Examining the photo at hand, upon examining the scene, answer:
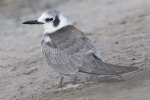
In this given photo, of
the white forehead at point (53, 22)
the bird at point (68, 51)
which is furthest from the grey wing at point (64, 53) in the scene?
the white forehead at point (53, 22)

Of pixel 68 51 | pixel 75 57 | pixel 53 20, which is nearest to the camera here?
pixel 75 57

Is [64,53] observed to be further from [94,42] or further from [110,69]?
[94,42]

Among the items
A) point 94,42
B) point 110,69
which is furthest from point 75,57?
point 94,42

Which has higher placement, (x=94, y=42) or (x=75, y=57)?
(x=94, y=42)

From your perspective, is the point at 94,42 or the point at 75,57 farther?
the point at 94,42

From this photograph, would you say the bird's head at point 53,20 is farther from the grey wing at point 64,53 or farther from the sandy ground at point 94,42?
the sandy ground at point 94,42

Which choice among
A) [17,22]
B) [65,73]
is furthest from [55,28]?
[17,22]
